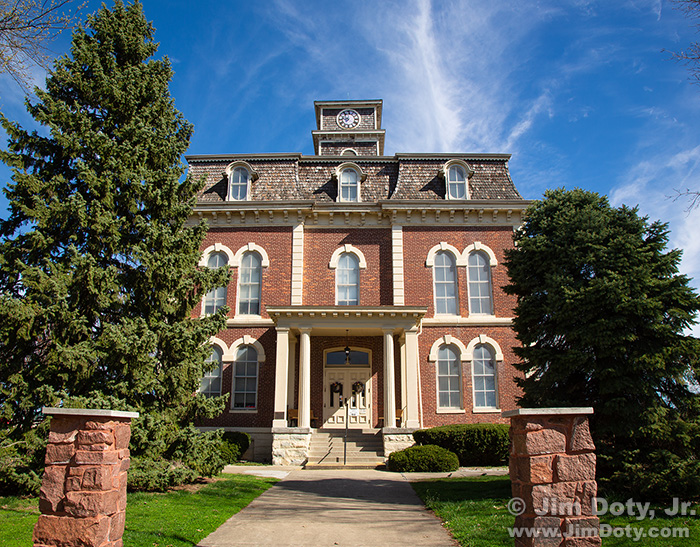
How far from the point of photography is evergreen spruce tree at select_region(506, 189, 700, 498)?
345 inches

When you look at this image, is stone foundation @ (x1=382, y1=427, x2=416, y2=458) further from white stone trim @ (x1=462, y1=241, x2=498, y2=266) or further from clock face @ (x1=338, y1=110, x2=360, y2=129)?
clock face @ (x1=338, y1=110, x2=360, y2=129)

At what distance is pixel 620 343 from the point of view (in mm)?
9352

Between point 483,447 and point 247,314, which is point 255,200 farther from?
point 483,447

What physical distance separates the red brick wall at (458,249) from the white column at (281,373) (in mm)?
5278

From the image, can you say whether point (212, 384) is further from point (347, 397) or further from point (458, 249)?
point (458, 249)

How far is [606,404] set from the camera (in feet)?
30.0

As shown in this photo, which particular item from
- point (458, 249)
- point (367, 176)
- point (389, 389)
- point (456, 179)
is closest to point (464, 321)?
point (458, 249)

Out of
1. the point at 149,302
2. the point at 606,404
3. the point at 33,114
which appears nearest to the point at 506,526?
the point at 606,404

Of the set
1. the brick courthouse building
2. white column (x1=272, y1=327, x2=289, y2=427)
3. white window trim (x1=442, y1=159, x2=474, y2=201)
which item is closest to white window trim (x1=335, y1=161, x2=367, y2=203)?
Result: the brick courthouse building

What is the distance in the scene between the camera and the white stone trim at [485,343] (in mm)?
18969

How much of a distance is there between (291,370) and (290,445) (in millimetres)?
3176

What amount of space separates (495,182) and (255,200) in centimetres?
1044

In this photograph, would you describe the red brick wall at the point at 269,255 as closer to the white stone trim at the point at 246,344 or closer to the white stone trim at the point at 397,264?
the white stone trim at the point at 246,344

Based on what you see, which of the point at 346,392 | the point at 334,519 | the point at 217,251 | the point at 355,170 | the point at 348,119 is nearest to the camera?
the point at 334,519
